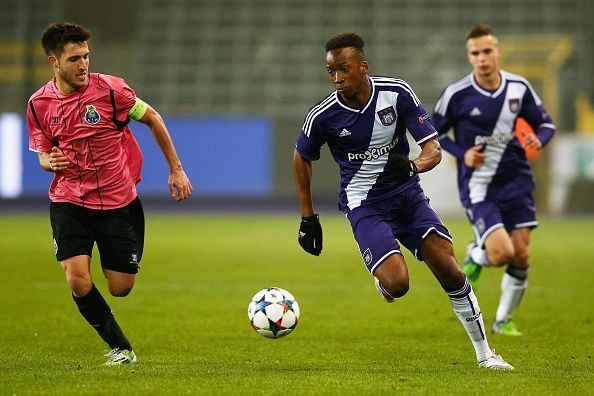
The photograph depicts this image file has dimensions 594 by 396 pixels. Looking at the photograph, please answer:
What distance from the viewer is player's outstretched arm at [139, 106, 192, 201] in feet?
22.7

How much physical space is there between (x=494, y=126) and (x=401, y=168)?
2914mm

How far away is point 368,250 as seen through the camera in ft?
22.9

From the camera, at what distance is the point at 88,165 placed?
706cm

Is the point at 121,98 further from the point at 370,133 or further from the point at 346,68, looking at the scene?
the point at 370,133

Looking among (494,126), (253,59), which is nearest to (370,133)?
(494,126)

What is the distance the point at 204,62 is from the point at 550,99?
12.1 m

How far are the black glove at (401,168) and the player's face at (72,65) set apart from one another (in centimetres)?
215

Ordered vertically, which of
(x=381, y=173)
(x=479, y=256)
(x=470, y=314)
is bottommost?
(x=479, y=256)

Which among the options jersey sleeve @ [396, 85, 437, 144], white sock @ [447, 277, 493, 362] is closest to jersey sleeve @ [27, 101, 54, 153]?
jersey sleeve @ [396, 85, 437, 144]

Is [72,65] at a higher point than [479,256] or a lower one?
higher

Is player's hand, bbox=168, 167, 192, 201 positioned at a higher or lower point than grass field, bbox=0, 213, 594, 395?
higher

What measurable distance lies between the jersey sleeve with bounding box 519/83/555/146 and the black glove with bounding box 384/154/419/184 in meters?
3.01

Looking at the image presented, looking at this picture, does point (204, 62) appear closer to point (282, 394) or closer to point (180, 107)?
point (180, 107)

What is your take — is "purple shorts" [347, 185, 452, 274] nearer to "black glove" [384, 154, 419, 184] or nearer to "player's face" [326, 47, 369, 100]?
"black glove" [384, 154, 419, 184]
